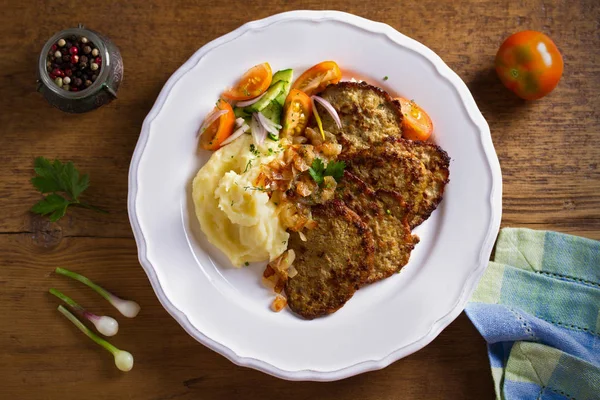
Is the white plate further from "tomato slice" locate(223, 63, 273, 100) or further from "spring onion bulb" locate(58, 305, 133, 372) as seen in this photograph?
"spring onion bulb" locate(58, 305, 133, 372)

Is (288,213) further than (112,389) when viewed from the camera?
No

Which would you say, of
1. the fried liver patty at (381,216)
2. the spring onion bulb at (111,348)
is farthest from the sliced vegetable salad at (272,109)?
the spring onion bulb at (111,348)

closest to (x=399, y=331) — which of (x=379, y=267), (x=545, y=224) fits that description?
(x=379, y=267)

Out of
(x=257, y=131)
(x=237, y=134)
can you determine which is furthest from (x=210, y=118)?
(x=257, y=131)

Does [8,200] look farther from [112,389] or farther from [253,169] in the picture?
[253,169]

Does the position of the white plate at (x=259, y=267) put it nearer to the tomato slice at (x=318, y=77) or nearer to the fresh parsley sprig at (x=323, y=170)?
the tomato slice at (x=318, y=77)

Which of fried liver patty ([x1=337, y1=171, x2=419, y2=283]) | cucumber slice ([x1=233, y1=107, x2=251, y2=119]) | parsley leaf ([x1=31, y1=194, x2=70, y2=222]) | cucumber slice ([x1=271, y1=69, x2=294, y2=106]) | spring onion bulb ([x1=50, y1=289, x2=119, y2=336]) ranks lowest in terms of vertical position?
spring onion bulb ([x1=50, y1=289, x2=119, y2=336])

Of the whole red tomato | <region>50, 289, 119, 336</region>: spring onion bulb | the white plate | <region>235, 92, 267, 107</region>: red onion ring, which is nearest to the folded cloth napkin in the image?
the white plate
